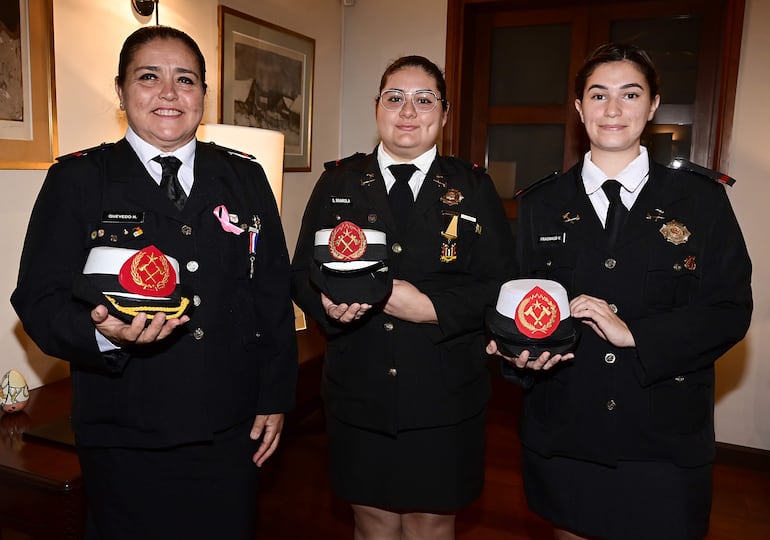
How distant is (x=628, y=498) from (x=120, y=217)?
1.30 metres

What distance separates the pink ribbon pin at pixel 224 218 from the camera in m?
1.51

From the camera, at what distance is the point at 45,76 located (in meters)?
2.12

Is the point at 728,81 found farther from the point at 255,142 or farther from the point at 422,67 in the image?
the point at 255,142

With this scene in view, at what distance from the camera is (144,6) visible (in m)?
2.47

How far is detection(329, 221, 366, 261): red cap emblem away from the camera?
58.6 inches

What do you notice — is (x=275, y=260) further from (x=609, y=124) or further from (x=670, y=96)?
(x=670, y=96)

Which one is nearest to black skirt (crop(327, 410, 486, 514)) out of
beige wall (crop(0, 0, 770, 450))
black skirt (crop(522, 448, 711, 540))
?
black skirt (crop(522, 448, 711, 540))

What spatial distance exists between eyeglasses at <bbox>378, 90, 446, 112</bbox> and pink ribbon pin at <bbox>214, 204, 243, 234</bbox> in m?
0.51

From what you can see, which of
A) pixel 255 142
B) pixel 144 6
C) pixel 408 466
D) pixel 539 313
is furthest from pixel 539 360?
pixel 144 6

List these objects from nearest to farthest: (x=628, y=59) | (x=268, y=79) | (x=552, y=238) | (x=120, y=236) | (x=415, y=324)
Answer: (x=120, y=236) < (x=628, y=59) < (x=552, y=238) < (x=415, y=324) < (x=268, y=79)

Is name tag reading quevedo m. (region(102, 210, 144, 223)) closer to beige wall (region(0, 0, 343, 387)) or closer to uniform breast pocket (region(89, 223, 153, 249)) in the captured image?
uniform breast pocket (region(89, 223, 153, 249))

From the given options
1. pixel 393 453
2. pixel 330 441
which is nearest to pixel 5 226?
pixel 330 441

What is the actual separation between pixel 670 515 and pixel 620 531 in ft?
0.39

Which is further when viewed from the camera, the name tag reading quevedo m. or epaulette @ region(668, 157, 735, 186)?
epaulette @ region(668, 157, 735, 186)
